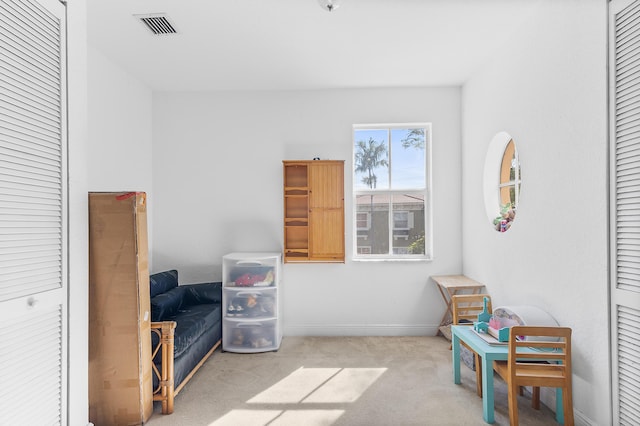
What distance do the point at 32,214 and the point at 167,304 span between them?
1.92m

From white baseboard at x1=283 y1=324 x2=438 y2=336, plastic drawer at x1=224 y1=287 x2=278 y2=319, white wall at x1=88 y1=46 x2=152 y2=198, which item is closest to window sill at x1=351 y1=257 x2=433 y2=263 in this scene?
white baseboard at x1=283 y1=324 x2=438 y2=336

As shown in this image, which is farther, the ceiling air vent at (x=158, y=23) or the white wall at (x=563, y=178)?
the ceiling air vent at (x=158, y=23)

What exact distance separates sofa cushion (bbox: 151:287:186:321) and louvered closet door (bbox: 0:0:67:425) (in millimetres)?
1249

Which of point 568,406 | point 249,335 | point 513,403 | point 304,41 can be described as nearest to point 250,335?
point 249,335

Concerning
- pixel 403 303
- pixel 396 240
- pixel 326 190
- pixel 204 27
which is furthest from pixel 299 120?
pixel 403 303

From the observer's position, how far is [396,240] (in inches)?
175

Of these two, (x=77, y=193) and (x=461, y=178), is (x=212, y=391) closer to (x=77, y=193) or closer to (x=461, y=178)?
(x=77, y=193)

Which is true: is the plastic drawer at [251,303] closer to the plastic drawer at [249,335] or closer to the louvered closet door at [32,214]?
the plastic drawer at [249,335]

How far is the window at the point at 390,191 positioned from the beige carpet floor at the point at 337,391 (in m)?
1.22

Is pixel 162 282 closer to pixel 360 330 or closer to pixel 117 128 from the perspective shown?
pixel 117 128

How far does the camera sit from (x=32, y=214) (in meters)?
1.71

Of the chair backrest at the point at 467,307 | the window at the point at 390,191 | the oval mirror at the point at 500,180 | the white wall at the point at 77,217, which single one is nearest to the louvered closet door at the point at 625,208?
the chair backrest at the point at 467,307

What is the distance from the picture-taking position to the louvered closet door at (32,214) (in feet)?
5.14

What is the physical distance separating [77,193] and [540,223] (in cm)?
322
